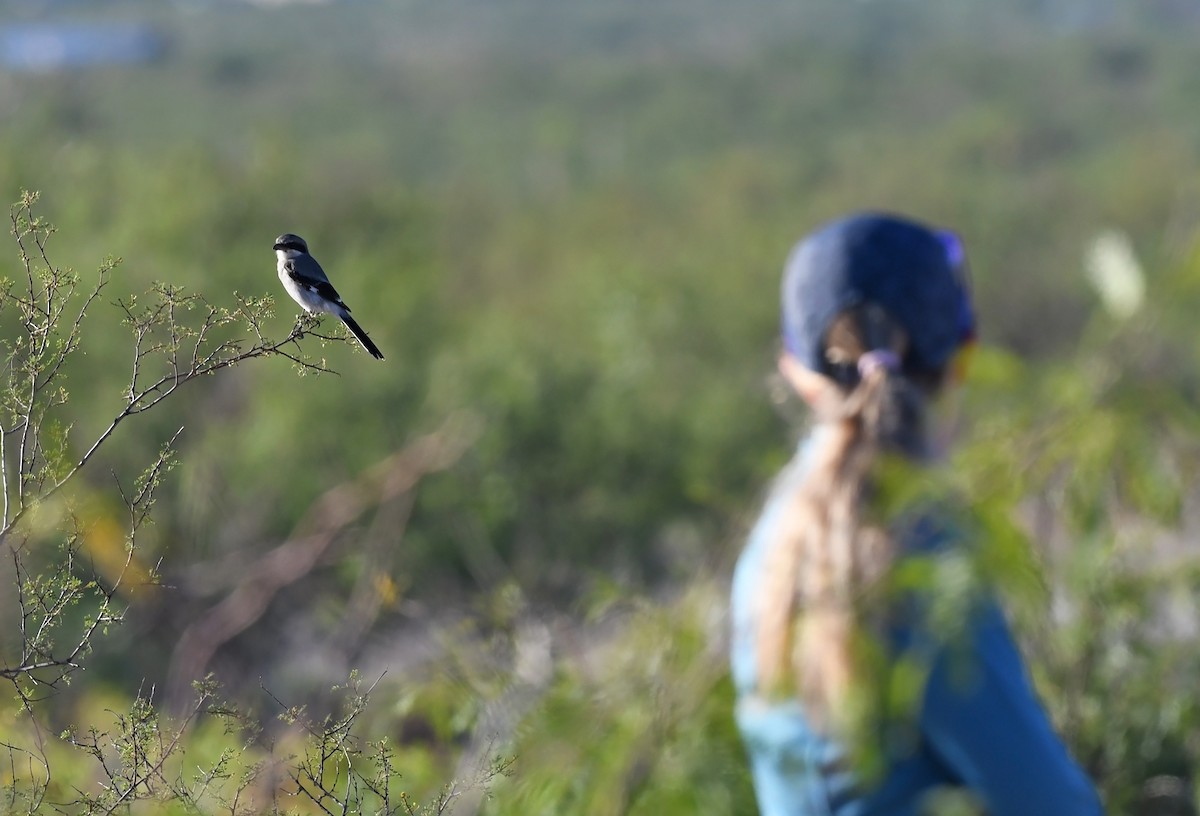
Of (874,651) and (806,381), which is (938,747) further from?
(806,381)

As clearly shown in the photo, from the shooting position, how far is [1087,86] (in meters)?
108

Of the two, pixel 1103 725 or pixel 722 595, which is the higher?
pixel 722 595

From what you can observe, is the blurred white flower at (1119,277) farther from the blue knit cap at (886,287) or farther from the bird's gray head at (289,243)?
the bird's gray head at (289,243)

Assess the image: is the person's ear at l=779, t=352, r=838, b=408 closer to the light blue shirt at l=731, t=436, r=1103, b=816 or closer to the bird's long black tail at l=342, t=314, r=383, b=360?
the light blue shirt at l=731, t=436, r=1103, b=816

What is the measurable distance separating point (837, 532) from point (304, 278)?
949 millimetres

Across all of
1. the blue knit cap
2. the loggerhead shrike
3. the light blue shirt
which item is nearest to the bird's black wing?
the loggerhead shrike

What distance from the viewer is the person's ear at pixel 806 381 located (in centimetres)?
225

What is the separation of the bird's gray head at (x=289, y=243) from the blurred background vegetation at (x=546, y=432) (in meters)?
0.06

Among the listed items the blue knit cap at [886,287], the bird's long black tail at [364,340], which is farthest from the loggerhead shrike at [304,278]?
the blue knit cap at [886,287]

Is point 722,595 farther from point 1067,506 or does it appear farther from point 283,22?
point 283,22

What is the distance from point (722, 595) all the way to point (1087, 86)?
11456cm

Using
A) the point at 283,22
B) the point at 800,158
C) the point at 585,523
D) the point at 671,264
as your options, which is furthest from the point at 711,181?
the point at 283,22

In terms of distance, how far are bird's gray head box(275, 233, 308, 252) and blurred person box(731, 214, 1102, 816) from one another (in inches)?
34.5

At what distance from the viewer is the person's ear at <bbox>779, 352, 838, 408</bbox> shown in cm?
225
